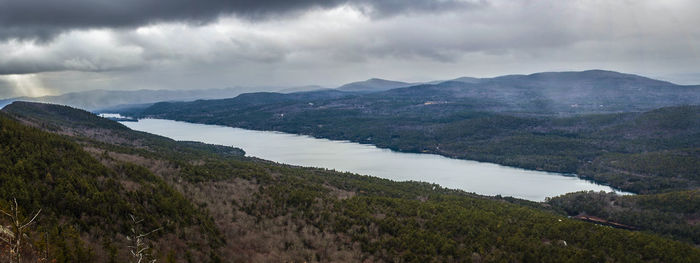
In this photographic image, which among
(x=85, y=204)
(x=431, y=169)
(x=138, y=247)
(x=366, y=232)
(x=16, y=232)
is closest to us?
(x=16, y=232)

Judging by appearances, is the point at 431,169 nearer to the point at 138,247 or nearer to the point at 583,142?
the point at 583,142

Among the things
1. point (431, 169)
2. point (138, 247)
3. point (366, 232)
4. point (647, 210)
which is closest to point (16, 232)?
point (138, 247)

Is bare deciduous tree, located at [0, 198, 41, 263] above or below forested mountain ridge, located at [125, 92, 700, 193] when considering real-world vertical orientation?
above

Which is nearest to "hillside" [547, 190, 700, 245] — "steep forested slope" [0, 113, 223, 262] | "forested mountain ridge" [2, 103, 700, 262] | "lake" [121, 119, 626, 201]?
"lake" [121, 119, 626, 201]

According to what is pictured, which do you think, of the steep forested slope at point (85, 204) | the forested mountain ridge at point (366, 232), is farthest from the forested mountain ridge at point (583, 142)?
the steep forested slope at point (85, 204)

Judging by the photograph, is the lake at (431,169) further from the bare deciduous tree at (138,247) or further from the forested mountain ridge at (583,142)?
the bare deciduous tree at (138,247)

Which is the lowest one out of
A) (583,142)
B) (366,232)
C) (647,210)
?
(647,210)

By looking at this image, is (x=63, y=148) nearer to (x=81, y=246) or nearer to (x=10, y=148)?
(x=10, y=148)

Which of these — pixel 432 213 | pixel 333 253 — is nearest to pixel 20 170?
pixel 333 253

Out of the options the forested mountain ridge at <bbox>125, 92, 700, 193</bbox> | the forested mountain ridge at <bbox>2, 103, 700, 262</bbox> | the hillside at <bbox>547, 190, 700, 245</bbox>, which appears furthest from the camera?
the forested mountain ridge at <bbox>125, 92, 700, 193</bbox>

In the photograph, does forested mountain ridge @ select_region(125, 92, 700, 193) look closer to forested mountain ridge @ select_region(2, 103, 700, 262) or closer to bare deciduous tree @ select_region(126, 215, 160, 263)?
forested mountain ridge @ select_region(2, 103, 700, 262)

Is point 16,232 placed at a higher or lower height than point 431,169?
higher
